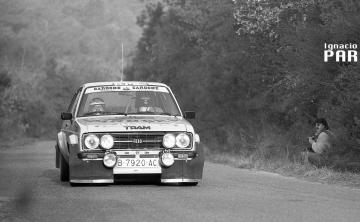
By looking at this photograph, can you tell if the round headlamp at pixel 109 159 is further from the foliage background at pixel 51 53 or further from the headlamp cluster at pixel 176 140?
the foliage background at pixel 51 53

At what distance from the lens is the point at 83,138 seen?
15422mm

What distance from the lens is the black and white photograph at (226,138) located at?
42.1 ft

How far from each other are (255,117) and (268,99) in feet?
7.61

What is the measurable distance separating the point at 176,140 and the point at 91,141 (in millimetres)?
1322

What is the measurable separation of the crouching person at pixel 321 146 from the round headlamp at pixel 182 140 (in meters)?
5.11

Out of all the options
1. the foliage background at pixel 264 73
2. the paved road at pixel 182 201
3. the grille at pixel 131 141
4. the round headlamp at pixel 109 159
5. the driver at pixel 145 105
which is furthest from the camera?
the foliage background at pixel 264 73

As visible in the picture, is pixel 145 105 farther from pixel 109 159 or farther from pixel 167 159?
pixel 109 159

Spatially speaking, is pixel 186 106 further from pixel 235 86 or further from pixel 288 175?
pixel 288 175

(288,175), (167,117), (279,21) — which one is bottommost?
(288,175)

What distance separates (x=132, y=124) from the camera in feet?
51.0

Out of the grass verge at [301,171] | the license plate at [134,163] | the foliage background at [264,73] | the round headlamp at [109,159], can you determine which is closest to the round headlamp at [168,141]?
the license plate at [134,163]

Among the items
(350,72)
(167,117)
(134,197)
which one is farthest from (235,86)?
(134,197)

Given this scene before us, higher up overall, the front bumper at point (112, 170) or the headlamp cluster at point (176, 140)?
A: the headlamp cluster at point (176, 140)

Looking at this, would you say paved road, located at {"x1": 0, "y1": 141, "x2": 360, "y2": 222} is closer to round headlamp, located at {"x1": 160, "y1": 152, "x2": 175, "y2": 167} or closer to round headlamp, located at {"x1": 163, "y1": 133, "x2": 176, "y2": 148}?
round headlamp, located at {"x1": 160, "y1": 152, "x2": 175, "y2": 167}
